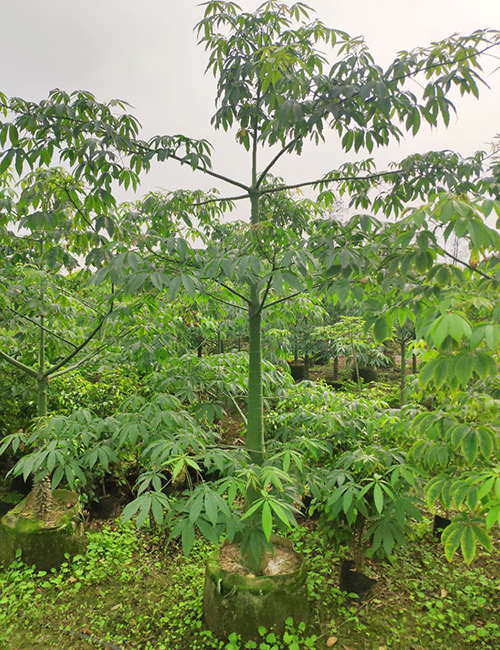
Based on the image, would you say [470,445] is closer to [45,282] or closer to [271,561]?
[271,561]

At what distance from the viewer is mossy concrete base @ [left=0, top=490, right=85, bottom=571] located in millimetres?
3150

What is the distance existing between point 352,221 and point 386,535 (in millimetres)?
1760

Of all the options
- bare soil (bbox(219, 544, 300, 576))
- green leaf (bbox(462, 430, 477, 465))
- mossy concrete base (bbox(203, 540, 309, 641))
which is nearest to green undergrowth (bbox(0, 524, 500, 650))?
mossy concrete base (bbox(203, 540, 309, 641))

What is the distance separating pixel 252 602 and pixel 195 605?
61cm

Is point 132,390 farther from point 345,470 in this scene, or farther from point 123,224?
point 345,470

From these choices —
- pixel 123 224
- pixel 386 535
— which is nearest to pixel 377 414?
pixel 386 535

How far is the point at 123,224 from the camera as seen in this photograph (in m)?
2.86

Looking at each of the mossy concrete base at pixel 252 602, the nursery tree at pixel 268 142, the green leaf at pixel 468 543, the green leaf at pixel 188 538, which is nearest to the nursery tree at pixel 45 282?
the nursery tree at pixel 268 142

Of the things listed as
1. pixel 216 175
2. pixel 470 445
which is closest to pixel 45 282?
pixel 216 175

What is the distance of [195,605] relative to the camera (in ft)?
8.95

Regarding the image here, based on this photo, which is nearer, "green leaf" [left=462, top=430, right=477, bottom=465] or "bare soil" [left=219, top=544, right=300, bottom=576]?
"green leaf" [left=462, top=430, right=477, bottom=465]

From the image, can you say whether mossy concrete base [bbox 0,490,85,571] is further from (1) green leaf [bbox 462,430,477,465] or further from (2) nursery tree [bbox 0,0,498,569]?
(1) green leaf [bbox 462,430,477,465]

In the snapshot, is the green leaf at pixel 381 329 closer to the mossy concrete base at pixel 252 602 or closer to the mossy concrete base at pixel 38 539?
the mossy concrete base at pixel 252 602

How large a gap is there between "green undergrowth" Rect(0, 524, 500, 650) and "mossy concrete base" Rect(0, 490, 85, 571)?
89mm
